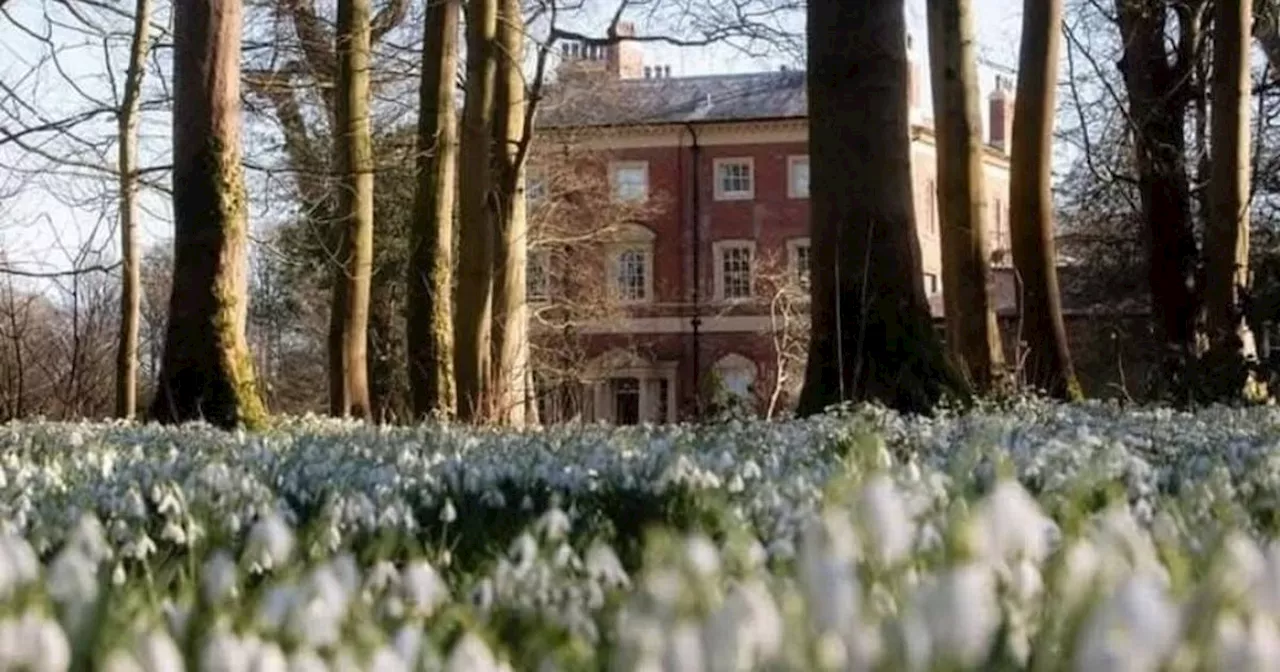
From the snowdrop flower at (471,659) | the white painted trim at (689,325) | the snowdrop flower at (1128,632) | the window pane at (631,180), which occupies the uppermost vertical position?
the window pane at (631,180)

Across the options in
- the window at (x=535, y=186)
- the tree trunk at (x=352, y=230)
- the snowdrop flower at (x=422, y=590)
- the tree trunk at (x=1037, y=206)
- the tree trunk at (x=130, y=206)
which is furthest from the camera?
the window at (x=535, y=186)

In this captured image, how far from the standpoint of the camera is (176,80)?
49.9ft

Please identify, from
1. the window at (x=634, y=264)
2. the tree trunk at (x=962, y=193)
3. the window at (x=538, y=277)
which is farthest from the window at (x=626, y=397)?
the tree trunk at (x=962, y=193)

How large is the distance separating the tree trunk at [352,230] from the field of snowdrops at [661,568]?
1674 centimetres

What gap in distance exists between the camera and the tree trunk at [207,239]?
14078 millimetres

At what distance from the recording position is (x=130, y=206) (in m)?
26.8

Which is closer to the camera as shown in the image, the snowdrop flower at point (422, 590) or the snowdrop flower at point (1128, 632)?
the snowdrop flower at point (1128, 632)

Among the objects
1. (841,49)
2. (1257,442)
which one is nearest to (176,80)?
(841,49)

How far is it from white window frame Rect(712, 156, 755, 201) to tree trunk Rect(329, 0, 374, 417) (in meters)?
41.6

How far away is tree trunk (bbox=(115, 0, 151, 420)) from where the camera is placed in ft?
86.1

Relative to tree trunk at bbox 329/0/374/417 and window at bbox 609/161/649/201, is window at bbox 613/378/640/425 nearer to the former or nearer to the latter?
window at bbox 609/161/649/201

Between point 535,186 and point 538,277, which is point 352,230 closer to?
point 535,186

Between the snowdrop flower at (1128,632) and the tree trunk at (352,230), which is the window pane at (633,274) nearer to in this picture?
the tree trunk at (352,230)

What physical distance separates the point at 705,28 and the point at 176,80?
11.8 m
